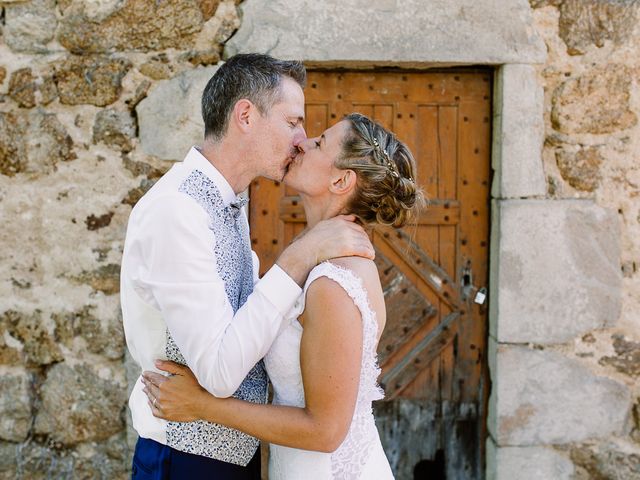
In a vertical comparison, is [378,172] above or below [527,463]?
above

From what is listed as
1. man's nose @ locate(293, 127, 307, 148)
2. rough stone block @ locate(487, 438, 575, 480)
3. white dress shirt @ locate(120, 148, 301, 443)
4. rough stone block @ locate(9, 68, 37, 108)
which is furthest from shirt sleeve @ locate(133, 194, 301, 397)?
rough stone block @ locate(487, 438, 575, 480)

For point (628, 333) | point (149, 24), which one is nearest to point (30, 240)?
point (149, 24)

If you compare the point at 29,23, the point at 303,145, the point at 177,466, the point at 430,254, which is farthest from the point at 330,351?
the point at 29,23

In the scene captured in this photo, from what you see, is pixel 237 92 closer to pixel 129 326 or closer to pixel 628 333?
pixel 129 326

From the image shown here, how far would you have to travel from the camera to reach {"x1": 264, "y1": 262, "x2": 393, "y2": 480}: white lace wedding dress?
190cm

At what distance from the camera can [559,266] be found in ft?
10.7

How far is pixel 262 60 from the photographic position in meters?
2.12

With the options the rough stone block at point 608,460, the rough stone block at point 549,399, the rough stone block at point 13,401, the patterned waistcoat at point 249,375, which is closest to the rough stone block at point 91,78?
the rough stone block at point 13,401

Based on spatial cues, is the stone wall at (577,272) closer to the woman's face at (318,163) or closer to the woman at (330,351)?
the woman at (330,351)

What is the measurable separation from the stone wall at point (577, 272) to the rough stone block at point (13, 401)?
220cm

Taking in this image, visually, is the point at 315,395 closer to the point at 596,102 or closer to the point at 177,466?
the point at 177,466

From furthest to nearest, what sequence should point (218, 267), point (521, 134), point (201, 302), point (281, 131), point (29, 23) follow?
point (521, 134) → point (29, 23) → point (281, 131) → point (218, 267) → point (201, 302)

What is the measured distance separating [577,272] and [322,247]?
5.88 ft

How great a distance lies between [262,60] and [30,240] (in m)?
1.65
